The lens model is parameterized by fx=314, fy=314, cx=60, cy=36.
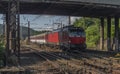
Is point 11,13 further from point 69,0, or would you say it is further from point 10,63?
point 69,0

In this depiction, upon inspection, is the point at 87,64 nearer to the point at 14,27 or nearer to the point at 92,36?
the point at 14,27

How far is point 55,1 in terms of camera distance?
32406 mm

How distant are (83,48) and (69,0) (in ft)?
20.3

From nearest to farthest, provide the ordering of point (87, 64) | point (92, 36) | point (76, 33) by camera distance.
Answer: point (87, 64)
point (76, 33)
point (92, 36)

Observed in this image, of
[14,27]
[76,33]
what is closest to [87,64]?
[14,27]

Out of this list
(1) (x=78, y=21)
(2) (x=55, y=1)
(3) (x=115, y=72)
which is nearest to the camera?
(3) (x=115, y=72)

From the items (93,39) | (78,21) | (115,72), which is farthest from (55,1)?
(78,21)

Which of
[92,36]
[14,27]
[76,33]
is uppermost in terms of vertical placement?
[14,27]

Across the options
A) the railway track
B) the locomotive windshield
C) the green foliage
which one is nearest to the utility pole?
the railway track

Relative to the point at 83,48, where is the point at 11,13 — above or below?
above

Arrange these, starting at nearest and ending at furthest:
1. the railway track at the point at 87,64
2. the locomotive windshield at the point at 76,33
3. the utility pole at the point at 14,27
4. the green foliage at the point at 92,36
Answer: the railway track at the point at 87,64
the utility pole at the point at 14,27
the locomotive windshield at the point at 76,33
the green foliage at the point at 92,36

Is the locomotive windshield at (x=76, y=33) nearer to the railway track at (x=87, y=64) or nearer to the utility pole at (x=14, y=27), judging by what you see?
the railway track at (x=87, y=64)

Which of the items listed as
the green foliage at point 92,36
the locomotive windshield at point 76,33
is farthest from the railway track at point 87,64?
the green foliage at point 92,36

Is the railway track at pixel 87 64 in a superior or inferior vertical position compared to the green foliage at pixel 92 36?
inferior
